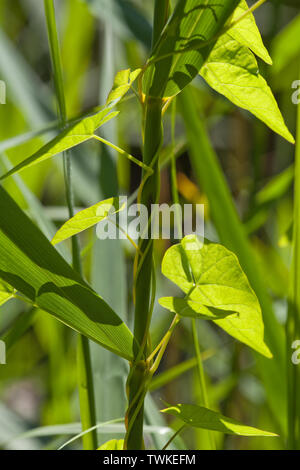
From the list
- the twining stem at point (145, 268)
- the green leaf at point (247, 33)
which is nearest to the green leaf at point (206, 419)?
the twining stem at point (145, 268)

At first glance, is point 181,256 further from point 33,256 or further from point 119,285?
point 119,285

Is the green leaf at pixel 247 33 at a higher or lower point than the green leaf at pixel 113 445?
higher

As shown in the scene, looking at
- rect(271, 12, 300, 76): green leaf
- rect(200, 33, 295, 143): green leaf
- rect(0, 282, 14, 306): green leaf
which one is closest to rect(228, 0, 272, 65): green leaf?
rect(200, 33, 295, 143): green leaf

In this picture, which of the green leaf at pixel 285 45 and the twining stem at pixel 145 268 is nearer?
the twining stem at pixel 145 268

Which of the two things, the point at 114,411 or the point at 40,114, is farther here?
the point at 40,114

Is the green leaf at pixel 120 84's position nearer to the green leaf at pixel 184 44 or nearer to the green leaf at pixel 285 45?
the green leaf at pixel 184 44

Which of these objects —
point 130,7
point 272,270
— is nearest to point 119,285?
point 130,7

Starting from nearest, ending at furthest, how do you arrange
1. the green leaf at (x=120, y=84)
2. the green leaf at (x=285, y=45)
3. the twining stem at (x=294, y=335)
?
the green leaf at (x=120, y=84) → the twining stem at (x=294, y=335) → the green leaf at (x=285, y=45)

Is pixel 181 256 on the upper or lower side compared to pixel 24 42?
lower

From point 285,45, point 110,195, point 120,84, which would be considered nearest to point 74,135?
point 120,84
